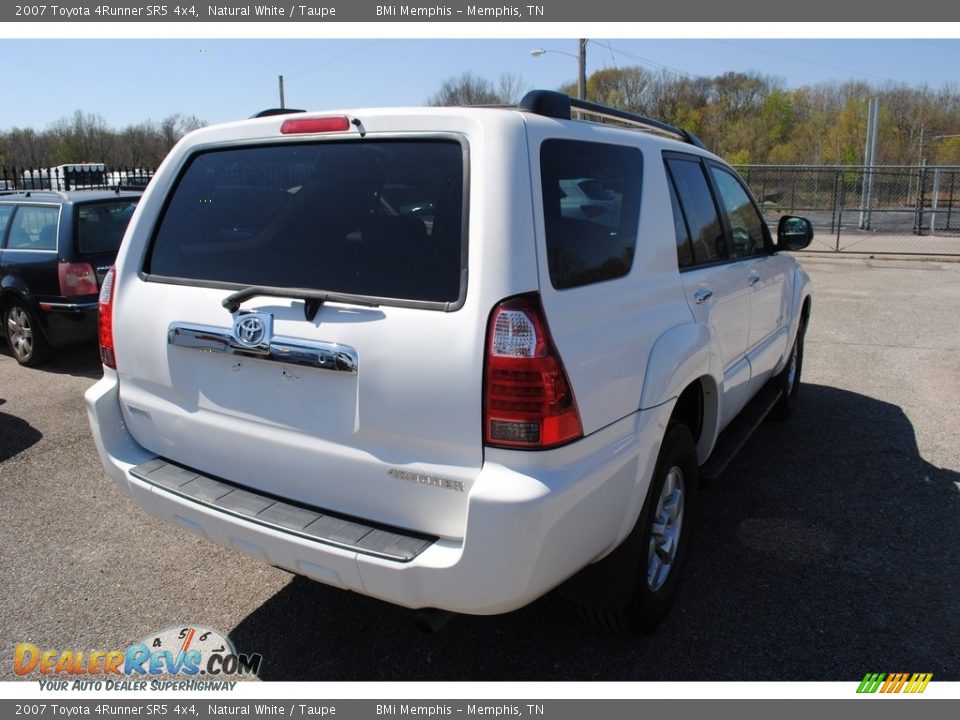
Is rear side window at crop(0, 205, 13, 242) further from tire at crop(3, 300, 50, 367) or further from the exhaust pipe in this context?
the exhaust pipe

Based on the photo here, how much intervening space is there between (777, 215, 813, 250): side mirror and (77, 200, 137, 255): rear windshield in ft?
19.4

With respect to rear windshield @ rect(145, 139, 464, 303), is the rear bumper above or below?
below

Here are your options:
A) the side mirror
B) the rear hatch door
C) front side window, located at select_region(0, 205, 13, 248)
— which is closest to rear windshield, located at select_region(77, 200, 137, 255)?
front side window, located at select_region(0, 205, 13, 248)

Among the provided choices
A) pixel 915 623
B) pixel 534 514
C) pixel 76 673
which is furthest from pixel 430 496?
pixel 915 623

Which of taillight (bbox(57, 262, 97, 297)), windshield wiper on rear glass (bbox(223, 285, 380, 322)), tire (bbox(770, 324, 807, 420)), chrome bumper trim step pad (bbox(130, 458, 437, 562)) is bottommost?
tire (bbox(770, 324, 807, 420))

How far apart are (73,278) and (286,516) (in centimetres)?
569

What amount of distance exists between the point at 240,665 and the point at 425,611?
3.17 feet

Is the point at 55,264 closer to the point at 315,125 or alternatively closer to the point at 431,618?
the point at 315,125

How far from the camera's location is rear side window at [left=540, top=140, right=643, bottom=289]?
2.44m

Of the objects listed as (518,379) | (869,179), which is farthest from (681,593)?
(869,179)

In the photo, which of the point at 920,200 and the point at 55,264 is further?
the point at 920,200

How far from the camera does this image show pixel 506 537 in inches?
85.3

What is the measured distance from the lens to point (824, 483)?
463 centimetres

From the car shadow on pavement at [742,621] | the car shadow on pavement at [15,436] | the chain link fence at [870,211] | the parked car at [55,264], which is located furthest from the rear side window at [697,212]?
the chain link fence at [870,211]
